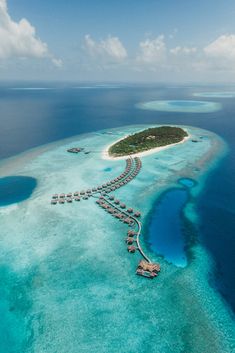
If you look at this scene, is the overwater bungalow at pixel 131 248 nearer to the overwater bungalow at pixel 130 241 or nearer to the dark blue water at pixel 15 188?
the overwater bungalow at pixel 130 241

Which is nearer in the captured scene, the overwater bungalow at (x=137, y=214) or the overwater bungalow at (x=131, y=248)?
the overwater bungalow at (x=131, y=248)

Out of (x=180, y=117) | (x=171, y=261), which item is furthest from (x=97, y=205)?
(x=180, y=117)

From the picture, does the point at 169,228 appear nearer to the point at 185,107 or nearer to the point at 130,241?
the point at 130,241

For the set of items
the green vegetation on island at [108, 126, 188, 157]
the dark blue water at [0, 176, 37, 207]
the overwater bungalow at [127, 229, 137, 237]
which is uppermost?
the green vegetation on island at [108, 126, 188, 157]

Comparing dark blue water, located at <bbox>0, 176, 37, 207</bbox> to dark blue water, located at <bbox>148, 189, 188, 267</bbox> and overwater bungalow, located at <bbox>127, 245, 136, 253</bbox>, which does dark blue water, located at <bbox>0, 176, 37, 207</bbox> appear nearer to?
overwater bungalow, located at <bbox>127, 245, 136, 253</bbox>

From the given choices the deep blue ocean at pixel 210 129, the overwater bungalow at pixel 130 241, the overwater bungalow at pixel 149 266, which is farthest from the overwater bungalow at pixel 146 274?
the deep blue ocean at pixel 210 129

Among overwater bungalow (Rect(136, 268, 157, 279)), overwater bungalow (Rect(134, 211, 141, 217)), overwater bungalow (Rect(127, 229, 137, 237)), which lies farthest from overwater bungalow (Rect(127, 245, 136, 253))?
overwater bungalow (Rect(134, 211, 141, 217))

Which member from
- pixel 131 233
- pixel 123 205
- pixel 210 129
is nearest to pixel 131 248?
pixel 131 233
